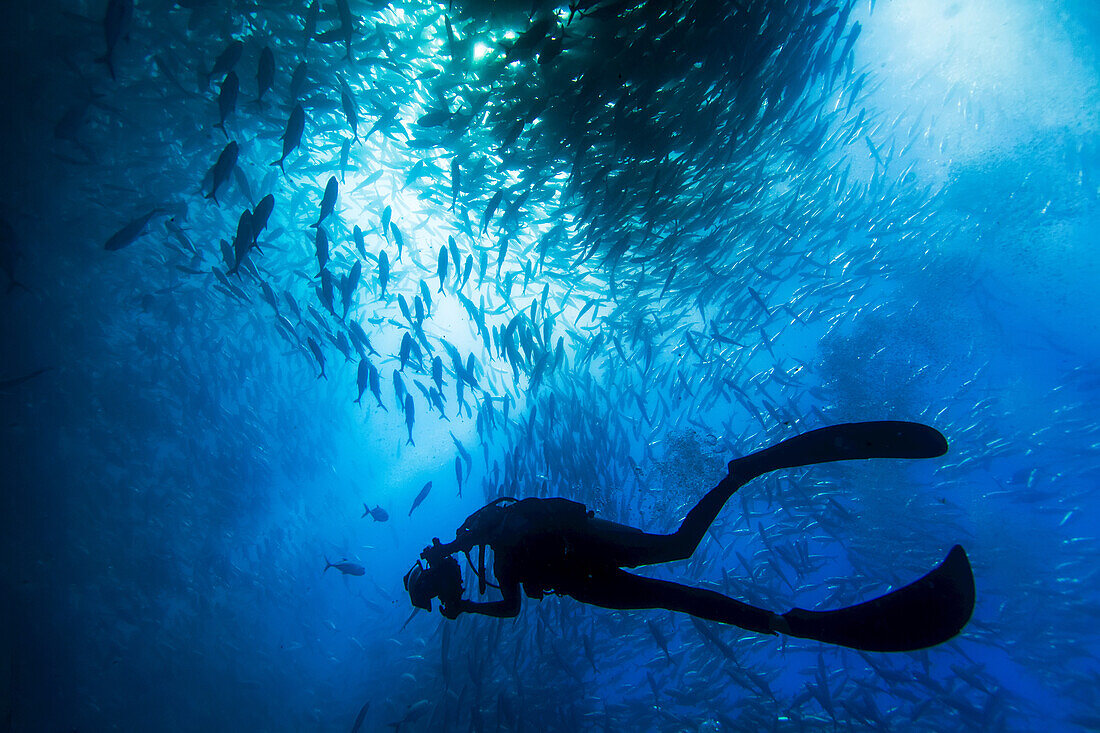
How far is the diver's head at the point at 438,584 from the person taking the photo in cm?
318

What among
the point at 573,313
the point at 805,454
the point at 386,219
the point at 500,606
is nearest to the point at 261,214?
the point at 386,219

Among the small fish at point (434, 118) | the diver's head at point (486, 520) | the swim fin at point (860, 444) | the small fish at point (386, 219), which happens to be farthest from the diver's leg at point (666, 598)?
the small fish at point (386, 219)

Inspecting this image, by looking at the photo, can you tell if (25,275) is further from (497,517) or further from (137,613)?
(137,613)

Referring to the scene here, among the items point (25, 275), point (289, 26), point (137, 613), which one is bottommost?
point (137, 613)

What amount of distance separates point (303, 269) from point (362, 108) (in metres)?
5.67

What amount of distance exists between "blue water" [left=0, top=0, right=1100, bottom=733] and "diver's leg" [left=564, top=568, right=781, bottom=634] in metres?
4.95

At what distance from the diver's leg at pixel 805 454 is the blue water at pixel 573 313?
15.7 ft

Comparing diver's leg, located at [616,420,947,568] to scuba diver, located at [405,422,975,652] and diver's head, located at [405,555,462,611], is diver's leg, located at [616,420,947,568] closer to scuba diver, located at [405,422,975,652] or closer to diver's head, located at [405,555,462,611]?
scuba diver, located at [405,422,975,652]

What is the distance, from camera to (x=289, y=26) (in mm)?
6410

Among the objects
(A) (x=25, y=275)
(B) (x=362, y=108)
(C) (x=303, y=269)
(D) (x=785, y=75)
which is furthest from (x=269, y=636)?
(D) (x=785, y=75)

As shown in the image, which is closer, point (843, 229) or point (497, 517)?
point (497, 517)

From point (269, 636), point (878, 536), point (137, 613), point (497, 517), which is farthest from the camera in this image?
point (269, 636)

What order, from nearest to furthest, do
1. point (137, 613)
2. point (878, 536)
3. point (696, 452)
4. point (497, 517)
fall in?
point (497, 517), point (696, 452), point (878, 536), point (137, 613)

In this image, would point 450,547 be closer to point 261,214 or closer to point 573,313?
point 261,214
